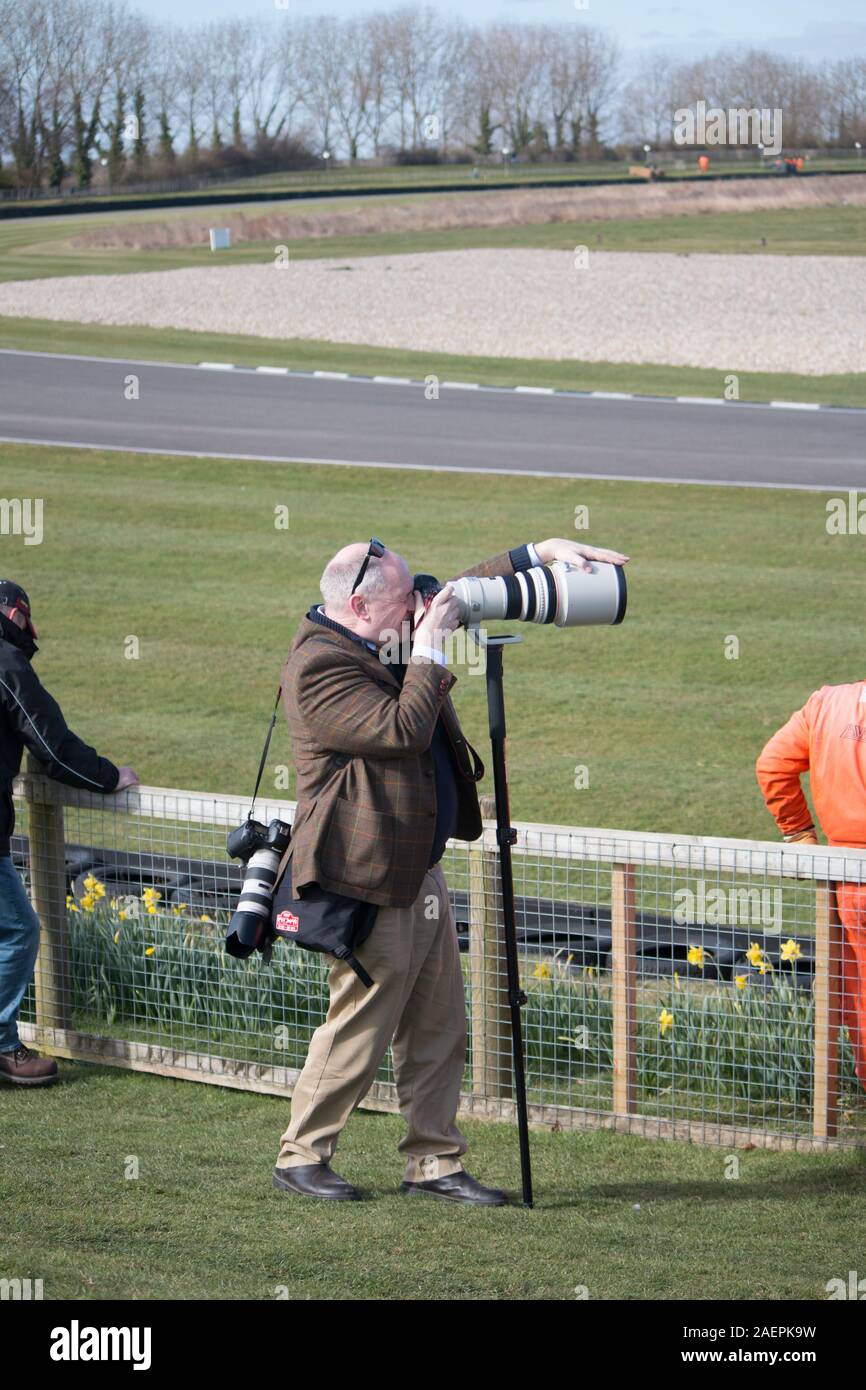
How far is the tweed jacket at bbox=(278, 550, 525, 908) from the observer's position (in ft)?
14.6

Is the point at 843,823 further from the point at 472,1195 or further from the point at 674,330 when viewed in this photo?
the point at 674,330

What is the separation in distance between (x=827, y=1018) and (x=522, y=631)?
9144 millimetres

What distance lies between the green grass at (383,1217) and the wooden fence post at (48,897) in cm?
54

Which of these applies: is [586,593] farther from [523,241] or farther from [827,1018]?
[523,241]

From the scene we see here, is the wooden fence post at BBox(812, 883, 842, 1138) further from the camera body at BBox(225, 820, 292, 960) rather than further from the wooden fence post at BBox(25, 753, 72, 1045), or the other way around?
the wooden fence post at BBox(25, 753, 72, 1045)

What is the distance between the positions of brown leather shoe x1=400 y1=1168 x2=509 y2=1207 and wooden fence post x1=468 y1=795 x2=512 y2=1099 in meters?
0.95

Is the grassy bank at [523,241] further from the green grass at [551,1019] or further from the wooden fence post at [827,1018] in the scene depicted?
the wooden fence post at [827,1018]

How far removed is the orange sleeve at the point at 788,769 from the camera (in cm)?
550

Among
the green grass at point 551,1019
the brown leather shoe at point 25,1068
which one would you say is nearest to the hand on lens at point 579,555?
the green grass at point 551,1019

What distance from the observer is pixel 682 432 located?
73.3ft

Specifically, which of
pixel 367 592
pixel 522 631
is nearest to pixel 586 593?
pixel 367 592

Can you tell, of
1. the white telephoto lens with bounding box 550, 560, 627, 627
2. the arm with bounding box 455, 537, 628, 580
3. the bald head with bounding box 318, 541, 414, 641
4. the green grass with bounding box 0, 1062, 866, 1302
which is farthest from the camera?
the arm with bounding box 455, 537, 628, 580

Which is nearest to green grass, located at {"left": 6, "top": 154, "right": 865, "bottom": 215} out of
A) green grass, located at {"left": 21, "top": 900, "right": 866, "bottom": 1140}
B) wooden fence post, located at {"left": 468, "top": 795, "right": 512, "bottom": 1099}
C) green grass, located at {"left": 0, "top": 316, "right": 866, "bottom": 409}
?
green grass, located at {"left": 0, "top": 316, "right": 866, "bottom": 409}

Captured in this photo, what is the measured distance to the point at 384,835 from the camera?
4.55 metres
